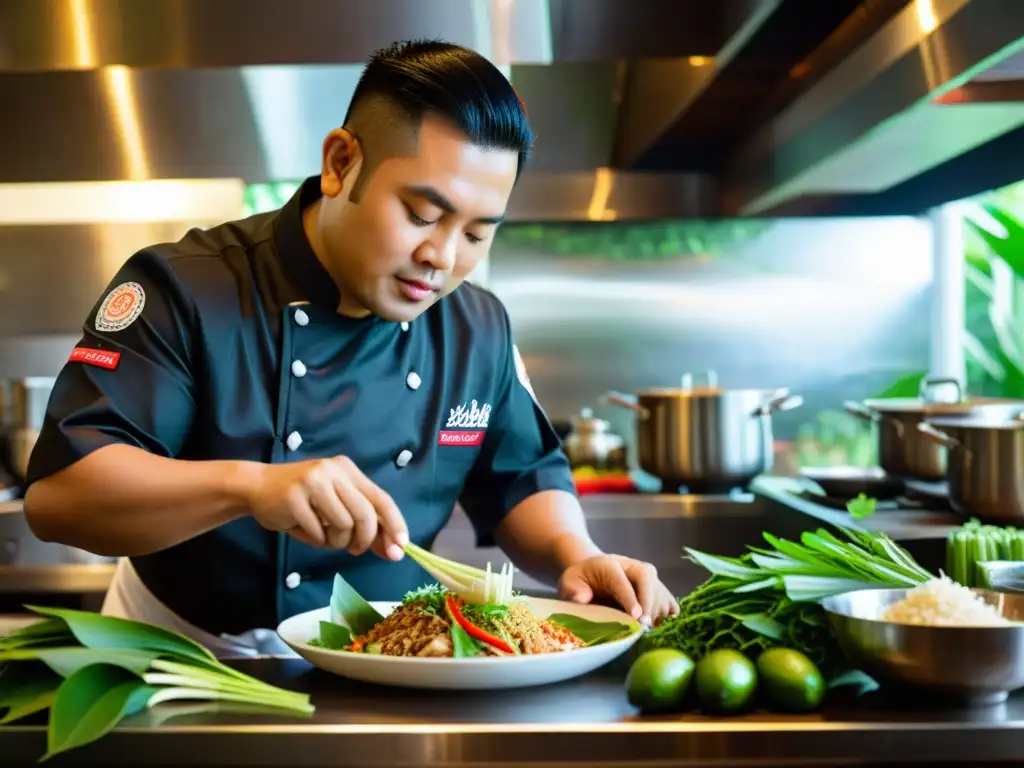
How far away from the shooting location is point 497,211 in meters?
1.59

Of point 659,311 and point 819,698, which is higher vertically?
point 659,311

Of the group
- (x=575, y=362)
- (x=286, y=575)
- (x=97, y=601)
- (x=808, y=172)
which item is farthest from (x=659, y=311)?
(x=286, y=575)

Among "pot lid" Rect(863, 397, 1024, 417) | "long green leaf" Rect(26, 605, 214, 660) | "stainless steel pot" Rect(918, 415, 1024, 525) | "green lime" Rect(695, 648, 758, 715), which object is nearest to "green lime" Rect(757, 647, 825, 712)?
"green lime" Rect(695, 648, 758, 715)

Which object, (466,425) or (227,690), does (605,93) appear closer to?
(466,425)

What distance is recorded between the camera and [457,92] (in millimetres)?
1576

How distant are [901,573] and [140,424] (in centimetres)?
98

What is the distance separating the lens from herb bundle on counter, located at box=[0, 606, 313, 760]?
43.2 inches

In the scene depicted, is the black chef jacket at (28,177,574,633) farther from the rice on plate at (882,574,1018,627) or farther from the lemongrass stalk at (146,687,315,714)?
the rice on plate at (882,574,1018,627)

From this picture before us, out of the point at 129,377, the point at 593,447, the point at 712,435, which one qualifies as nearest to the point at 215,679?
the point at 129,377

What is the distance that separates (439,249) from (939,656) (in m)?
0.77

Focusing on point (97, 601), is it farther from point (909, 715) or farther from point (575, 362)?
point (909, 715)

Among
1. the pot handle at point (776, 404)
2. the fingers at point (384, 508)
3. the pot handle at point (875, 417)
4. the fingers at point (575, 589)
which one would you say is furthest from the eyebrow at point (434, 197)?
the pot handle at point (776, 404)

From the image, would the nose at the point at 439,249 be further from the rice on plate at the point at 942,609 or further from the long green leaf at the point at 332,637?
the rice on plate at the point at 942,609

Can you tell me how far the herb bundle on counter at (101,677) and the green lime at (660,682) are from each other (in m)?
0.32
